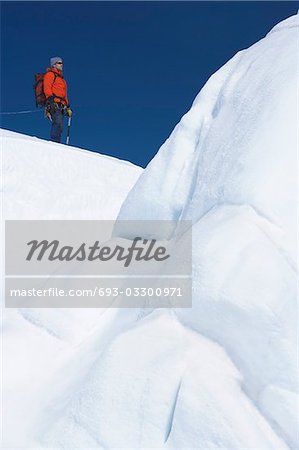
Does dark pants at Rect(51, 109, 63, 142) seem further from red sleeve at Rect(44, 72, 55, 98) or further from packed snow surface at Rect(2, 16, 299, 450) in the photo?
packed snow surface at Rect(2, 16, 299, 450)

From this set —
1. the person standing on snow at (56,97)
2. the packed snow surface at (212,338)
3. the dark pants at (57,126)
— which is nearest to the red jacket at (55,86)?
the person standing on snow at (56,97)

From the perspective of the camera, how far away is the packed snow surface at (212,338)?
211 centimetres

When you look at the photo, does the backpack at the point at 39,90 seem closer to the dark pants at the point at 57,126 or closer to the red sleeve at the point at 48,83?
the red sleeve at the point at 48,83

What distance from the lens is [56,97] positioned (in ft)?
25.1

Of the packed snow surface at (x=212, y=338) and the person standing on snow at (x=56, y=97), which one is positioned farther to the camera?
the person standing on snow at (x=56, y=97)

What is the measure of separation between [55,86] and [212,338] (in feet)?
20.5

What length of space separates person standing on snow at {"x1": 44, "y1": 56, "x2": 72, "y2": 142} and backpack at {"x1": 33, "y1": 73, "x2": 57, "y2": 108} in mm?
71

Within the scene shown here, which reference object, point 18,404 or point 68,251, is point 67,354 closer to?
point 18,404

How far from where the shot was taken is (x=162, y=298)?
8.69ft

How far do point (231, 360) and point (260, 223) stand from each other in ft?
2.23

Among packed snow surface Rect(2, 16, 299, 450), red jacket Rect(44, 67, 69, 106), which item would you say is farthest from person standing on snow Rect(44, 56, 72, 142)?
packed snow surface Rect(2, 16, 299, 450)

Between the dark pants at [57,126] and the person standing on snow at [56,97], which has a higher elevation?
the person standing on snow at [56,97]

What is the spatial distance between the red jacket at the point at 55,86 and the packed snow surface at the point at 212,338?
468 centimetres

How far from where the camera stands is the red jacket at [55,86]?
25.0ft
